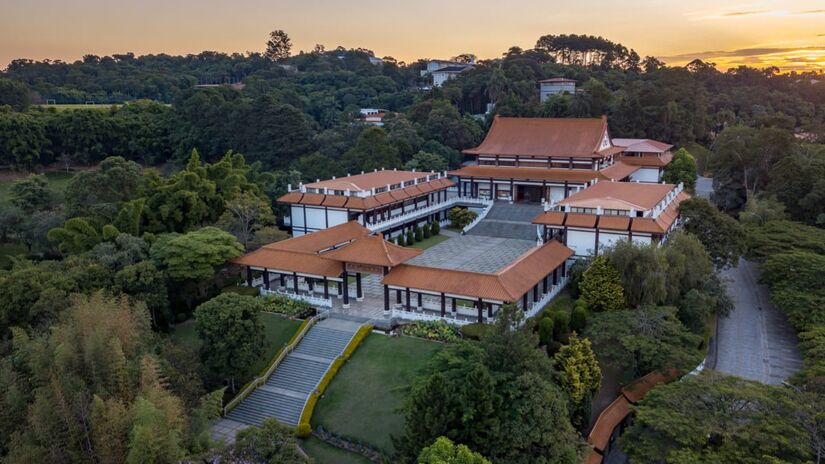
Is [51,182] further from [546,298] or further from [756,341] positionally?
[756,341]

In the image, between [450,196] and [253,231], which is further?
[450,196]

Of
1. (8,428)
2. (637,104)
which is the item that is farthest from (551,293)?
(637,104)

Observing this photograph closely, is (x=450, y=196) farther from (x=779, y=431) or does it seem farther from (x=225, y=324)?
(x=779, y=431)

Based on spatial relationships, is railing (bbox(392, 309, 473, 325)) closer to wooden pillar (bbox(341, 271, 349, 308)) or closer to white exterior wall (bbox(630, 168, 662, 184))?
wooden pillar (bbox(341, 271, 349, 308))

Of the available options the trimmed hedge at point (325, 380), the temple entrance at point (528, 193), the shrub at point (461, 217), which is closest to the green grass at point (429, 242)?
the shrub at point (461, 217)

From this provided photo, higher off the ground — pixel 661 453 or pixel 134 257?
pixel 134 257

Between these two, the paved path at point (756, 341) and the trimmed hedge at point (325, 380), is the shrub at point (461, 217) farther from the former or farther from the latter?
the trimmed hedge at point (325, 380)

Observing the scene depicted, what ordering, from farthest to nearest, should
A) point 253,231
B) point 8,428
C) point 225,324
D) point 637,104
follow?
1. point 637,104
2. point 253,231
3. point 225,324
4. point 8,428
